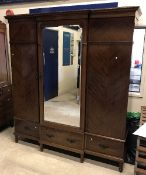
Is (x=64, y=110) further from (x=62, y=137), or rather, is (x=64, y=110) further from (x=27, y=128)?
(x=27, y=128)

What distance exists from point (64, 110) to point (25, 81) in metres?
0.71

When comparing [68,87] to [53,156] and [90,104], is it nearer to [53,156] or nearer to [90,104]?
[90,104]

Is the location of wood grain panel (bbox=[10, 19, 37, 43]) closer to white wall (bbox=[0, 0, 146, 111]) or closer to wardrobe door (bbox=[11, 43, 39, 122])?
wardrobe door (bbox=[11, 43, 39, 122])

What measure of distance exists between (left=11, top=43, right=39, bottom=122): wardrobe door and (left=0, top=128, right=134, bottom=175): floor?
19.6 inches

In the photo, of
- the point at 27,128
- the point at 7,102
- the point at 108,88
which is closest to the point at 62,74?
the point at 108,88

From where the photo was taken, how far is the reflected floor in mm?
2525

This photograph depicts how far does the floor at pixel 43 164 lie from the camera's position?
92.8 inches

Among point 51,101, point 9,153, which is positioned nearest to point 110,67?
point 51,101

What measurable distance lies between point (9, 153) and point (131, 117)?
1.83m

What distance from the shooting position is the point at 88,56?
228cm

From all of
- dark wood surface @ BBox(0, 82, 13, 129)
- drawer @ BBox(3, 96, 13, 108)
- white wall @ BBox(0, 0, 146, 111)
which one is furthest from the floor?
white wall @ BBox(0, 0, 146, 111)

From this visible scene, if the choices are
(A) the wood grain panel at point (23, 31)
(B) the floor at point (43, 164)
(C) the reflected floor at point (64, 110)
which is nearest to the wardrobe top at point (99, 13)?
(A) the wood grain panel at point (23, 31)

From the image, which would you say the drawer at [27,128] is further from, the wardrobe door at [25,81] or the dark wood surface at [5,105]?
the dark wood surface at [5,105]

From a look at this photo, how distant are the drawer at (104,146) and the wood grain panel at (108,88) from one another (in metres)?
0.09
